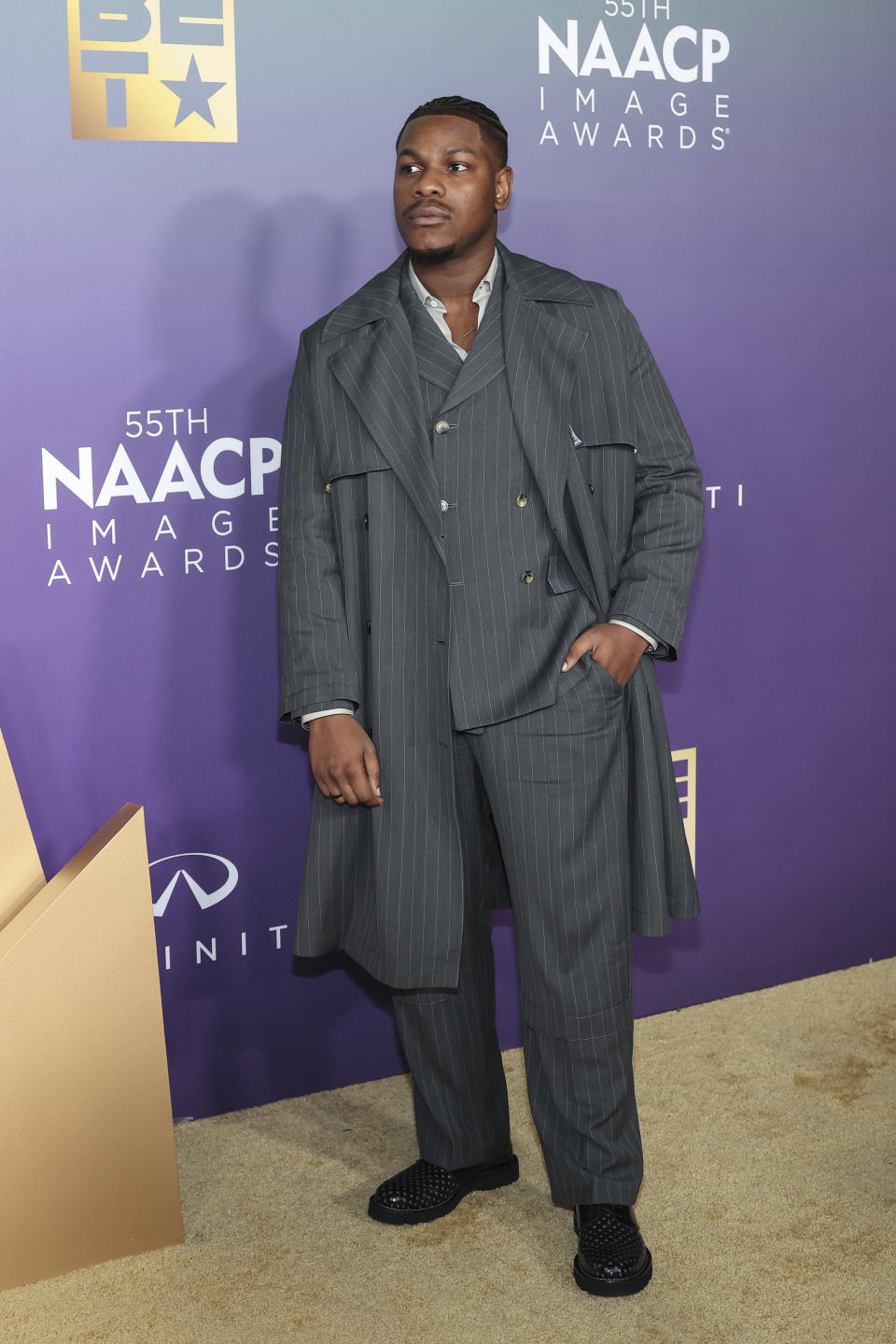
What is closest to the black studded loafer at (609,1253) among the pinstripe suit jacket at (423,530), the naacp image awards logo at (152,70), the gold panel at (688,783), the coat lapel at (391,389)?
the pinstripe suit jacket at (423,530)

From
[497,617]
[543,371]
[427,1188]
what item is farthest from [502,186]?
[427,1188]

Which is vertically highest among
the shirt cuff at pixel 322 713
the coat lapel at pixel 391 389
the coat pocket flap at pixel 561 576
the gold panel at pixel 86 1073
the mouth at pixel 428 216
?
the mouth at pixel 428 216

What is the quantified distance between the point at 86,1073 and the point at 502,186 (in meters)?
1.40

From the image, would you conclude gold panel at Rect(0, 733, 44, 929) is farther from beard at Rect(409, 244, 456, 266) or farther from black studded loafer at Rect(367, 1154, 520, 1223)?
beard at Rect(409, 244, 456, 266)

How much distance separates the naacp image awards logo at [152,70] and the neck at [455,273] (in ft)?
1.59

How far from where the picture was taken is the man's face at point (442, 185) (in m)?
1.91

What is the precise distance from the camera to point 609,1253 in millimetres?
2008

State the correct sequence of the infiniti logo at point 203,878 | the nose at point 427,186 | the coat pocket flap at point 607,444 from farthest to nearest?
the infiniti logo at point 203,878 < the coat pocket flap at point 607,444 < the nose at point 427,186

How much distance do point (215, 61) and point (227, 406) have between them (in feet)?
1.74

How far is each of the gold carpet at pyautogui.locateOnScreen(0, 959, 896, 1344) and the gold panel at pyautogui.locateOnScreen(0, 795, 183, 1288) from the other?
64 millimetres

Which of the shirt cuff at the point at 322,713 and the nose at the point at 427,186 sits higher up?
the nose at the point at 427,186

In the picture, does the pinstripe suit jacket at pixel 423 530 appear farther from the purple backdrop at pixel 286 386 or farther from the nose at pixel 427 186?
the purple backdrop at pixel 286 386

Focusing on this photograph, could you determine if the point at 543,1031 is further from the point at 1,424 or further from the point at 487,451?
the point at 1,424

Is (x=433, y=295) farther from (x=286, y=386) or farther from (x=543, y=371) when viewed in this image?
(x=286, y=386)
